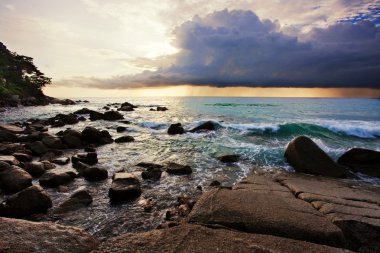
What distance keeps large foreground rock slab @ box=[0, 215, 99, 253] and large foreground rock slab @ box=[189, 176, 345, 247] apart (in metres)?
1.82

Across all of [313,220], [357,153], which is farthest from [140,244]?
[357,153]

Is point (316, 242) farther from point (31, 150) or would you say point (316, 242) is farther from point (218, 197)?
point (31, 150)

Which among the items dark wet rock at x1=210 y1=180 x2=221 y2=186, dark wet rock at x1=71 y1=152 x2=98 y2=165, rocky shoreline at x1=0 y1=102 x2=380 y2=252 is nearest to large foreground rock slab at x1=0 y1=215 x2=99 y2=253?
rocky shoreline at x1=0 y1=102 x2=380 y2=252

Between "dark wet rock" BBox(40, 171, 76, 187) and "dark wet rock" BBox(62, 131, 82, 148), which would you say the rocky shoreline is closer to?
"dark wet rock" BBox(40, 171, 76, 187)

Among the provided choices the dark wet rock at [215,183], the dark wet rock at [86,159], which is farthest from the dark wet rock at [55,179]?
the dark wet rock at [215,183]

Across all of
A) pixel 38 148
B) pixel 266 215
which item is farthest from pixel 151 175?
pixel 38 148

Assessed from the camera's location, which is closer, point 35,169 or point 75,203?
point 75,203

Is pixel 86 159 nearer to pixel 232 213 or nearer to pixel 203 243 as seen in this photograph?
pixel 232 213

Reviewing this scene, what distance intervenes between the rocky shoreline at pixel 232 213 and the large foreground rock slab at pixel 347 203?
0.02 metres

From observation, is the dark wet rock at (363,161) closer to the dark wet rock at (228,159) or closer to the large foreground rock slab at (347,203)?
the large foreground rock slab at (347,203)

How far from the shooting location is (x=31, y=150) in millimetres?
11336

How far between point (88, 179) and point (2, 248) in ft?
15.6

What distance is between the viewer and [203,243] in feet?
11.8

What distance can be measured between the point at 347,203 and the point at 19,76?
72.1 meters
